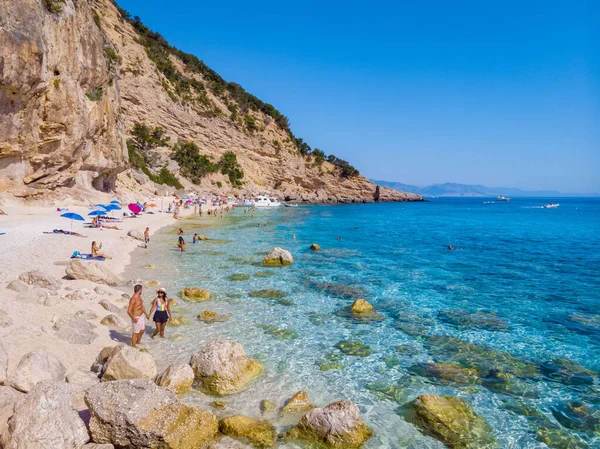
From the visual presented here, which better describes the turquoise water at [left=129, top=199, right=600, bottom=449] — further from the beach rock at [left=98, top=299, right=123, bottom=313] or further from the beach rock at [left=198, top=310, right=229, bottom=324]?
the beach rock at [left=98, top=299, right=123, bottom=313]

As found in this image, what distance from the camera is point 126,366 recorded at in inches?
285

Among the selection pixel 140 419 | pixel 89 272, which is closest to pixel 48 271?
pixel 89 272

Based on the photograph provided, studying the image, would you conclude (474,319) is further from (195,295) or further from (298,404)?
(195,295)

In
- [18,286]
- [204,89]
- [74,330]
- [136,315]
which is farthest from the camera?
[204,89]

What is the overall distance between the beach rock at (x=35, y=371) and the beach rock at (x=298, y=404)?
13.7ft

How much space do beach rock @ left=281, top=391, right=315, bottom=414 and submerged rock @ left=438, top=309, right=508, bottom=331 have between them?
682 centimetres

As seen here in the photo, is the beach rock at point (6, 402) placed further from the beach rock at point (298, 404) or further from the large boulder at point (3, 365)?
the beach rock at point (298, 404)

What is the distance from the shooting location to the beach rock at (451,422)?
6531 mm

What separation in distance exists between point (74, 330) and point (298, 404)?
18.7 feet

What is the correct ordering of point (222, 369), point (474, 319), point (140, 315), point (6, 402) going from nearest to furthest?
point (6, 402) < point (222, 369) < point (140, 315) < point (474, 319)

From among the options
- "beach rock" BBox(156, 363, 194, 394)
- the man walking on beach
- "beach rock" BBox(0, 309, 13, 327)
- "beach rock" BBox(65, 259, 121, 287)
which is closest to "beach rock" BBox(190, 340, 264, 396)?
"beach rock" BBox(156, 363, 194, 394)

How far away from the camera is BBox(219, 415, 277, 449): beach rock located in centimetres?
617

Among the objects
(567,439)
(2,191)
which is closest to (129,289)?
(567,439)

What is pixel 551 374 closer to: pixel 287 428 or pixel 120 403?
pixel 287 428
